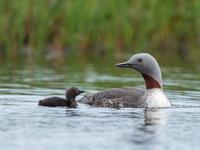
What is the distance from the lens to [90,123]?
11312mm

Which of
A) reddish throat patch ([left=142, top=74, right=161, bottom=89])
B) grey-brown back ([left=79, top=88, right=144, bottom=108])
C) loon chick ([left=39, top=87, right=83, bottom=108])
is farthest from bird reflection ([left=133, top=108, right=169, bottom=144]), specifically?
loon chick ([left=39, top=87, right=83, bottom=108])

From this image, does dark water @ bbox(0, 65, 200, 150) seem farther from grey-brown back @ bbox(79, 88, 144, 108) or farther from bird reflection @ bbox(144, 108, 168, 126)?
grey-brown back @ bbox(79, 88, 144, 108)

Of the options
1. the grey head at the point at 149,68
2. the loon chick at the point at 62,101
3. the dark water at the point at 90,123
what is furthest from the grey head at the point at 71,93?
the grey head at the point at 149,68

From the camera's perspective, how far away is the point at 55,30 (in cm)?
2450

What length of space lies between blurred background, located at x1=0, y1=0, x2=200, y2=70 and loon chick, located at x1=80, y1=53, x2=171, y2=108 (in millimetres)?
7856

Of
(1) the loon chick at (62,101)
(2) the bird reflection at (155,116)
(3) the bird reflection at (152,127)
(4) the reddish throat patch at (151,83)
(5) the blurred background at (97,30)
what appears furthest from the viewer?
(5) the blurred background at (97,30)

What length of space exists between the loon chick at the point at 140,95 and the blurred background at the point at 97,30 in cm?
786

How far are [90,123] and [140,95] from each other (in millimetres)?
2540

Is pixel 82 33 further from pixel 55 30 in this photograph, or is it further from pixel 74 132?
pixel 74 132

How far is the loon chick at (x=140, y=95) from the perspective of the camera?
532 inches

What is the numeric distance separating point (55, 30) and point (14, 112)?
40.5 feet

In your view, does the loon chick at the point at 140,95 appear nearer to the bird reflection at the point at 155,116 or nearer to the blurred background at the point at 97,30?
the bird reflection at the point at 155,116

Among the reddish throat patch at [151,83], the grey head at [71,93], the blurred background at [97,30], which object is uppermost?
the blurred background at [97,30]

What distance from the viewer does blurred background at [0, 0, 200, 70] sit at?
23.0 metres
